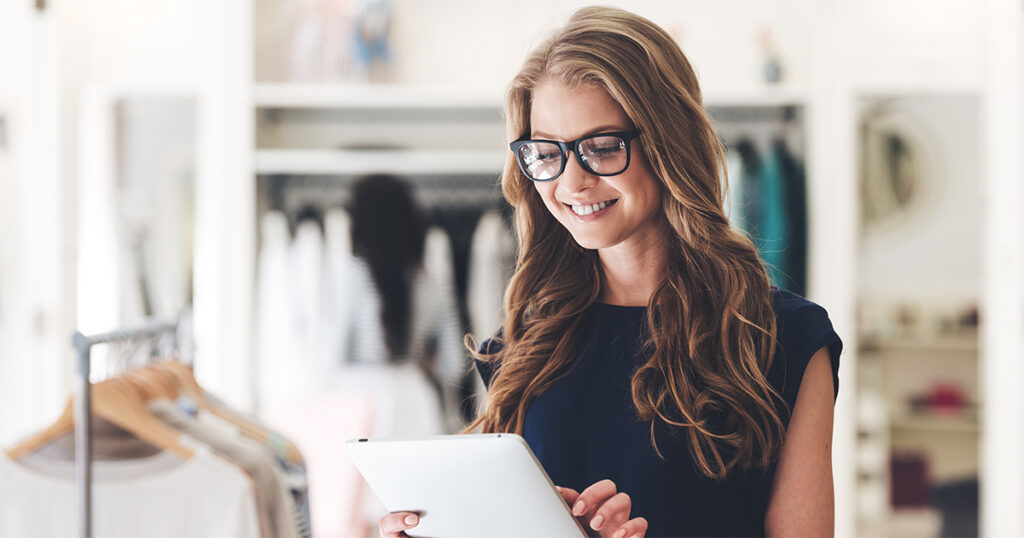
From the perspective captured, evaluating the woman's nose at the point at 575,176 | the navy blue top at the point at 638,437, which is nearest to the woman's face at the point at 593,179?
the woman's nose at the point at 575,176

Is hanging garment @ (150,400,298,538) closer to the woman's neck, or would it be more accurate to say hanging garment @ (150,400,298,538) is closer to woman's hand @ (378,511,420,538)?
woman's hand @ (378,511,420,538)

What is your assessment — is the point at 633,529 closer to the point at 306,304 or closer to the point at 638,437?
the point at 638,437

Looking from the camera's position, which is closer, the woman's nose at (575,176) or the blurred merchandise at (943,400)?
the woman's nose at (575,176)

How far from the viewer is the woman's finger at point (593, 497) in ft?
3.31

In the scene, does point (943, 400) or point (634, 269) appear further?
point (943, 400)

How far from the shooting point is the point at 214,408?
1821 millimetres

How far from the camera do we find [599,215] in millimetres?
1109

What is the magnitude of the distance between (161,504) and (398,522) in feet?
2.17

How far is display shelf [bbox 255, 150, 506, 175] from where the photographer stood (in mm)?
3355

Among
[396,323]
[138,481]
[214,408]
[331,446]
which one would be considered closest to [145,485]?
[138,481]

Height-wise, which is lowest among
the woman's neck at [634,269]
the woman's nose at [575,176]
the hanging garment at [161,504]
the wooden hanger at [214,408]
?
the hanging garment at [161,504]

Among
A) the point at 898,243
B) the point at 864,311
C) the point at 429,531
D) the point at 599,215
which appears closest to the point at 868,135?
the point at 898,243

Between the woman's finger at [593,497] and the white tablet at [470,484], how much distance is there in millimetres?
19

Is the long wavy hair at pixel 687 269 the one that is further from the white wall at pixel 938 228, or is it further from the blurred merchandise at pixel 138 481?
the white wall at pixel 938 228
